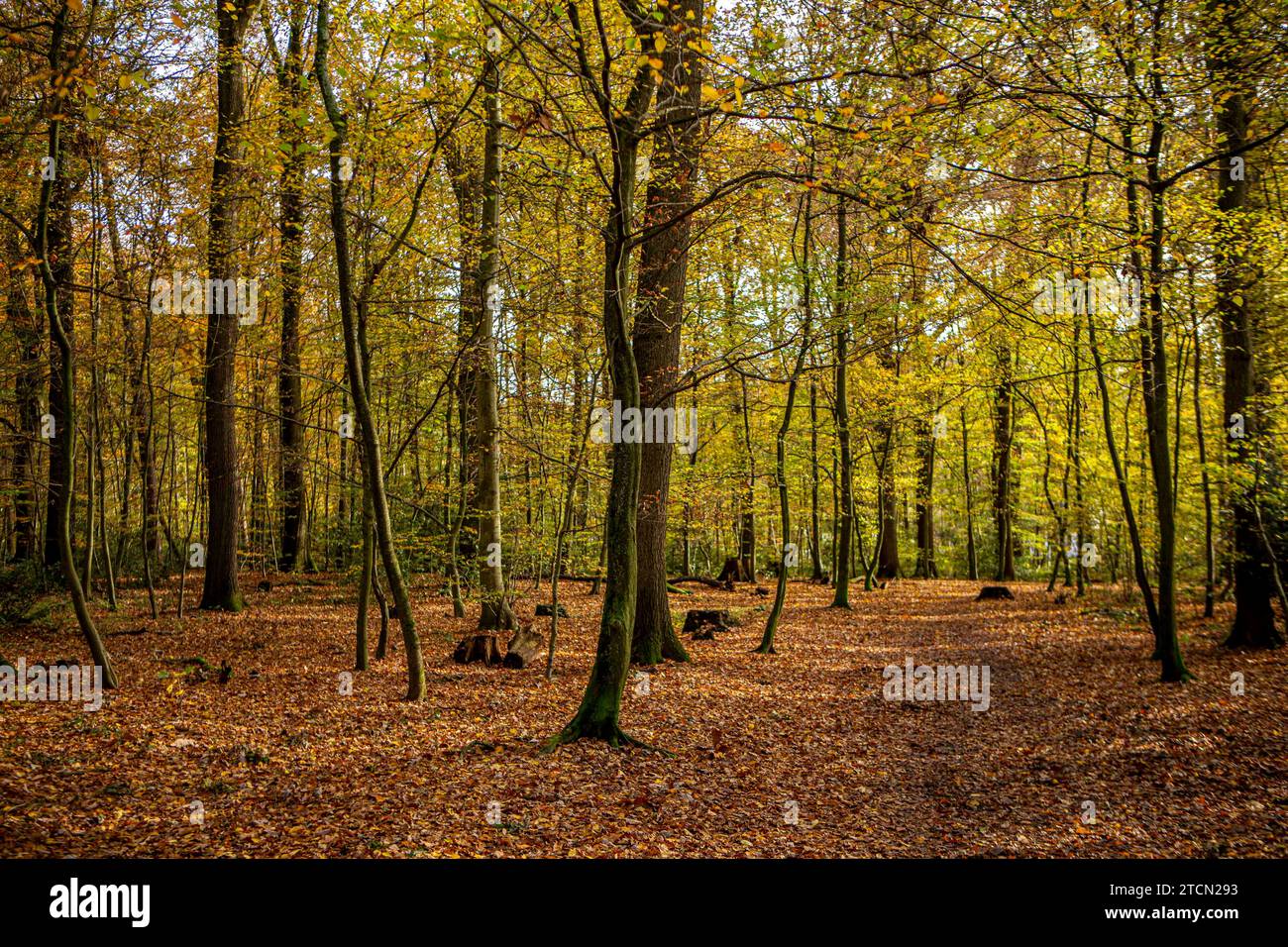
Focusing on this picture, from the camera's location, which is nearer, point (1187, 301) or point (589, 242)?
point (1187, 301)

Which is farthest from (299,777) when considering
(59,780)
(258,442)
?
(258,442)

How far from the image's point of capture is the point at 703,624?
1277 cm

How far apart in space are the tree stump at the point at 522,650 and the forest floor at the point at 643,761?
37 cm

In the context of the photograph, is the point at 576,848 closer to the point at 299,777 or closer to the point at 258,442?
the point at 299,777

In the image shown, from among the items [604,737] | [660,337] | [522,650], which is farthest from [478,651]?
[660,337]

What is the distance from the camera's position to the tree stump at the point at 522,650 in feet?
32.3

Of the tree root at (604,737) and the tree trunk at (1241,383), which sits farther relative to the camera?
the tree trunk at (1241,383)

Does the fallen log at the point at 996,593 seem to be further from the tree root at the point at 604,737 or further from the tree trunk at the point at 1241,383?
the tree root at the point at 604,737

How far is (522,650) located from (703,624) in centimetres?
388

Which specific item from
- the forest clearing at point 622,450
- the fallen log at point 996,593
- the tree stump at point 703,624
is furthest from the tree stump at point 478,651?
the fallen log at point 996,593

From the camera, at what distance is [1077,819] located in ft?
17.4

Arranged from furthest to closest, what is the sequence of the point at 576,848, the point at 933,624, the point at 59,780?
the point at 933,624 < the point at 59,780 < the point at 576,848

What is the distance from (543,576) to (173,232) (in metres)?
14.6
